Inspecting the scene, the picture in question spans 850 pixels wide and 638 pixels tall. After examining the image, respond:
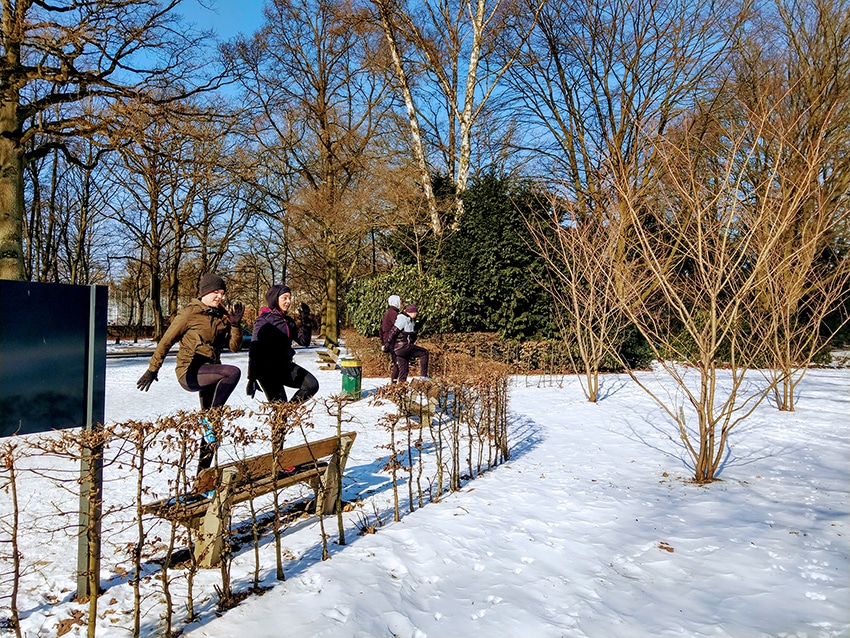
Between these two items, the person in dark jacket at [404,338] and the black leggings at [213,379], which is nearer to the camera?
the black leggings at [213,379]

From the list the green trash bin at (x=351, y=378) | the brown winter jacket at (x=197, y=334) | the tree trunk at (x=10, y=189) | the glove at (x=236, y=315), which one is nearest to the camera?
the brown winter jacket at (x=197, y=334)

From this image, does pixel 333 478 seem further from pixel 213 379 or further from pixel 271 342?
pixel 271 342

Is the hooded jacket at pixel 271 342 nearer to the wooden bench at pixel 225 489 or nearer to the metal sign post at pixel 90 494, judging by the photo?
the wooden bench at pixel 225 489

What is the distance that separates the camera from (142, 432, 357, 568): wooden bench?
305cm

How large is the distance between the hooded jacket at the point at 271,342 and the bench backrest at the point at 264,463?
1.39 m

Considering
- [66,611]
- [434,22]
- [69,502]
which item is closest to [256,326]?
[69,502]

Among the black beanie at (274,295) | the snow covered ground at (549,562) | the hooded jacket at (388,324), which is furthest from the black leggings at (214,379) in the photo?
the hooded jacket at (388,324)

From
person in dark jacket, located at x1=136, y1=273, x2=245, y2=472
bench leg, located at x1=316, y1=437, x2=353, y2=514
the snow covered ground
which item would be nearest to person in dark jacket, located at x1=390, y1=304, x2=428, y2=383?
the snow covered ground

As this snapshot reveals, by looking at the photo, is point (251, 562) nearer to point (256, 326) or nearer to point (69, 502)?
point (69, 502)

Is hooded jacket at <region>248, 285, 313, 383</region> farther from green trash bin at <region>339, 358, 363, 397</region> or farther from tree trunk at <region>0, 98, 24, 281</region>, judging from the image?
tree trunk at <region>0, 98, 24, 281</region>

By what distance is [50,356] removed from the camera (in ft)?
9.16

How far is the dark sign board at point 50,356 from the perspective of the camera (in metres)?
2.59

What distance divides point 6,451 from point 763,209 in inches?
208

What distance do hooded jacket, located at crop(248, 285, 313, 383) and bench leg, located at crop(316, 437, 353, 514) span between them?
55.3 inches
